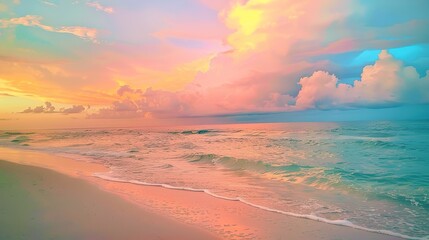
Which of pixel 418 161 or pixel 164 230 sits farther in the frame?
pixel 418 161

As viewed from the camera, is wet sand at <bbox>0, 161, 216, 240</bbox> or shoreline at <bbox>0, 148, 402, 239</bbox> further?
shoreline at <bbox>0, 148, 402, 239</bbox>

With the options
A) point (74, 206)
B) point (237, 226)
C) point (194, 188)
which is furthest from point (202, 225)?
point (194, 188)

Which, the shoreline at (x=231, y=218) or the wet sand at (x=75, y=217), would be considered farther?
the shoreline at (x=231, y=218)

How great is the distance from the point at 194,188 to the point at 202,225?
4661 mm

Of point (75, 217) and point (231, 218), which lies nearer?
point (75, 217)

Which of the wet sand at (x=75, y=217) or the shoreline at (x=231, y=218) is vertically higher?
the wet sand at (x=75, y=217)

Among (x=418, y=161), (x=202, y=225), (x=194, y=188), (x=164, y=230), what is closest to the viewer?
(x=164, y=230)

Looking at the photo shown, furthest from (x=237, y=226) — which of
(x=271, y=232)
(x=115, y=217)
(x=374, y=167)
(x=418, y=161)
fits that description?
(x=418, y=161)

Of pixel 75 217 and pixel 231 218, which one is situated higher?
pixel 75 217

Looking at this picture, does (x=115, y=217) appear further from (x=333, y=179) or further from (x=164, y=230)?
(x=333, y=179)

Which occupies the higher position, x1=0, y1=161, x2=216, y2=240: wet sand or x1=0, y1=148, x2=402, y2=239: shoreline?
x1=0, y1=161, x2=216, y2=240: wet sand

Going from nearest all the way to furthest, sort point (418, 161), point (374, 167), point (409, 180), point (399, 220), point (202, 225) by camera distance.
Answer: point (202, 225) < point (399, 220) < point (409, 180) < point (374, 167) < point (418, 161)

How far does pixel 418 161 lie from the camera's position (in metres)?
18.7

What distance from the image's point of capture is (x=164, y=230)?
260 inches
